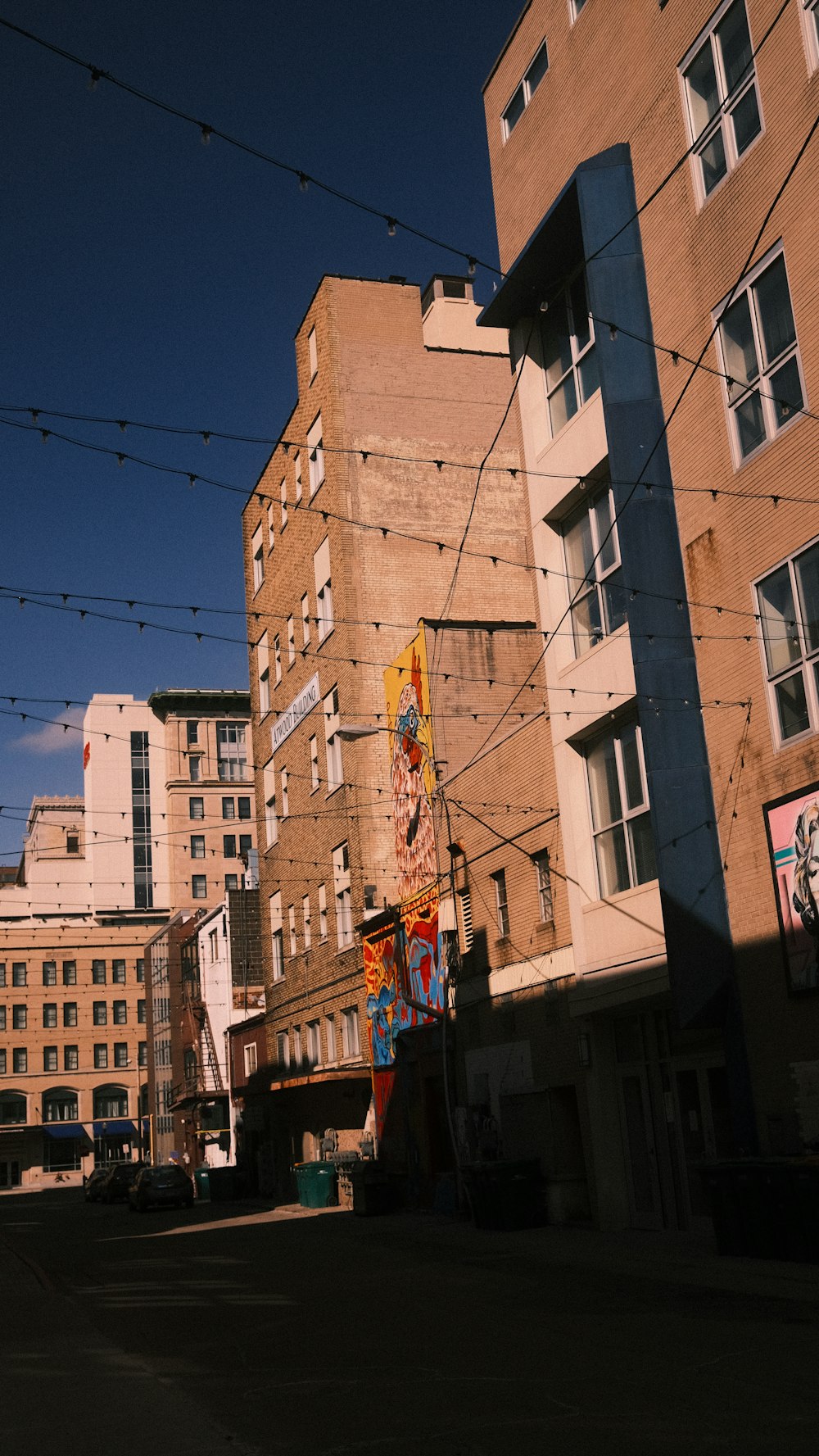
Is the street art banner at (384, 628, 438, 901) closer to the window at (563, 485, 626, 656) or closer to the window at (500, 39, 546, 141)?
the window at (563, 485, 626, 656)

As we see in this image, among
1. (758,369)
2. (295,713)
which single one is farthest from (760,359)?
(295,713)

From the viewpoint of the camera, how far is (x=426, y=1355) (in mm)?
10586

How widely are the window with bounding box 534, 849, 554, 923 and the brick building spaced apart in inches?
55.2

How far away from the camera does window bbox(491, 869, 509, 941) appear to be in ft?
82.7

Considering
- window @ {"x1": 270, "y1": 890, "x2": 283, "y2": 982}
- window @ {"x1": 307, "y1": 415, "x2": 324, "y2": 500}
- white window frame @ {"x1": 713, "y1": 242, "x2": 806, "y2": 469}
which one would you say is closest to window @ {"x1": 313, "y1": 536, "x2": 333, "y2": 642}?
window @ {"x1": 307, "y1": 415, "x2": 324, "y2": 500}

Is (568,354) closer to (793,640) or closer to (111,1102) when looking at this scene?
(793,640)

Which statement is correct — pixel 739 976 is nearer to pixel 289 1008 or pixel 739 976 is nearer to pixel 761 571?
pixel 761 571

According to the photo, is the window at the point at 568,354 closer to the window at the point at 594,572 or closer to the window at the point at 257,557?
the window at the point at 594,572

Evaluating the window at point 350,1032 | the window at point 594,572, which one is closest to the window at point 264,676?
the window at point 350,1032

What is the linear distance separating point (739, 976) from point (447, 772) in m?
12.8

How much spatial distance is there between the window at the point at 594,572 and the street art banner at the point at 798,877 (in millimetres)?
4886

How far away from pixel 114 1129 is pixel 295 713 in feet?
182

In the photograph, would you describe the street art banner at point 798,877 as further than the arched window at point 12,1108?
No

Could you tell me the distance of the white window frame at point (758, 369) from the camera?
16.8m
